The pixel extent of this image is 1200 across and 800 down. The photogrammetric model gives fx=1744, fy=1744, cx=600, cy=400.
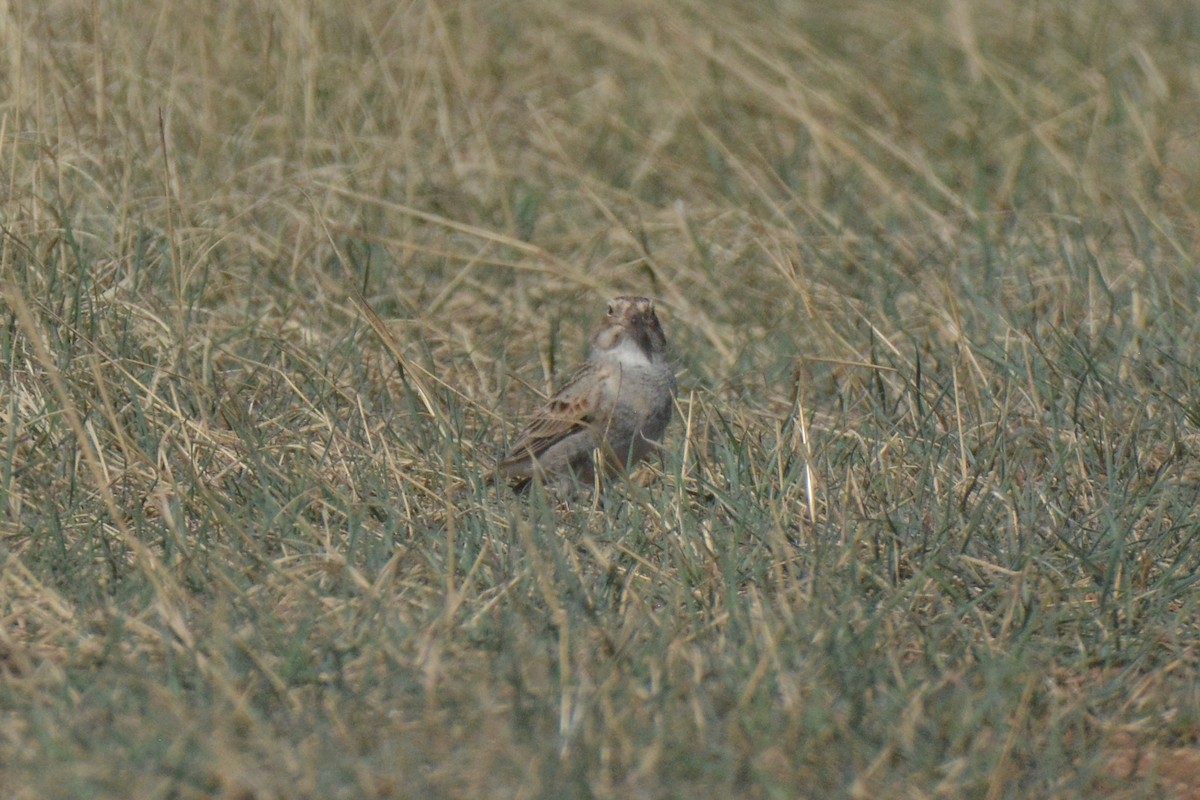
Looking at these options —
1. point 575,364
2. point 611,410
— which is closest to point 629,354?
point 611,410

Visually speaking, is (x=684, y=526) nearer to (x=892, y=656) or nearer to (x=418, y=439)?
(x=892, y=656)

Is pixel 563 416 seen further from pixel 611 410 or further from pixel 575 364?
pixel 575 364

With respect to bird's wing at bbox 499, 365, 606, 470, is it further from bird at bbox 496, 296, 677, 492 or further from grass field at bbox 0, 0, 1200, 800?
grass field at bbox 0, 0, 1200, 800

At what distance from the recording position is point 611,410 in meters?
5.18

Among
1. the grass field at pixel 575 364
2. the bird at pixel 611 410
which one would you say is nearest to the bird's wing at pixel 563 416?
the bird at pixel 611 410

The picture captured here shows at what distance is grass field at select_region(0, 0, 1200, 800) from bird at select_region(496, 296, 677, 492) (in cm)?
14

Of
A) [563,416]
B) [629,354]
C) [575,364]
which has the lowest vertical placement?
[575,364]

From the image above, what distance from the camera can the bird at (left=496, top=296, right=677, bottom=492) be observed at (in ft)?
17.0

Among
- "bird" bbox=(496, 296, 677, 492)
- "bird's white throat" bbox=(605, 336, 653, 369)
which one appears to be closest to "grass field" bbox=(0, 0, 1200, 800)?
"bird" bbox=(496, 296, 677, 492)

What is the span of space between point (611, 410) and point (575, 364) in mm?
1043

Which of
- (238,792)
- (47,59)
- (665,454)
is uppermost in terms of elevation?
(47,59)

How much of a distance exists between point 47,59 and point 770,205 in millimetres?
2731

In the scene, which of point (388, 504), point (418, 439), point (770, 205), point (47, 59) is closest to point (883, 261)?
point (770, 205)

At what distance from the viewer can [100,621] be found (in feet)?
12.4
